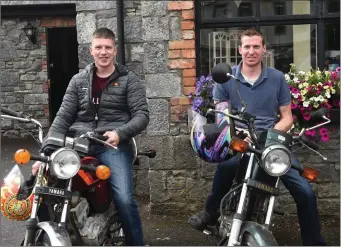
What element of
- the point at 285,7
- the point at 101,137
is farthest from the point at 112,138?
the point at 285,7

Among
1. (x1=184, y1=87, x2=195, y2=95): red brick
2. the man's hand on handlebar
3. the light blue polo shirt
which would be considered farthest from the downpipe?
(x1=184, y1=87, x2=195, y2=95): red brick

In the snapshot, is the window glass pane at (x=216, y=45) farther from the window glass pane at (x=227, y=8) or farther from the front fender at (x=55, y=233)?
the front fender at (x=55, y=233)

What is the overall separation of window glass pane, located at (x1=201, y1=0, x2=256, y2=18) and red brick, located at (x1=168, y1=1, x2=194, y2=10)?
0.28 m

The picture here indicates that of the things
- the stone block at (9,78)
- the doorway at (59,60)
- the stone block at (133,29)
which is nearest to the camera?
the stone block at (133,29)

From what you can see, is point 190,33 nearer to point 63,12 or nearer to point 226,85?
point 226,85

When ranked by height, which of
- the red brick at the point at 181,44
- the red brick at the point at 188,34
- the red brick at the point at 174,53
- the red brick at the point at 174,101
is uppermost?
the red brick at the point at 188,34

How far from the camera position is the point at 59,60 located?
36.8 feet

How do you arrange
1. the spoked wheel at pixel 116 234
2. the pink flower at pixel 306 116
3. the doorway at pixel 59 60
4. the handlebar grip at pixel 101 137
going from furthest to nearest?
the doorway at pixel 59 60 → the pink flower at pixel 306 116 → the spoked wheel at pixel 116 234 → the handlebar grip at pixel 101 137

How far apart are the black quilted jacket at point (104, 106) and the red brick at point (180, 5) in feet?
5.35

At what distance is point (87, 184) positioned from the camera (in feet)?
11.2

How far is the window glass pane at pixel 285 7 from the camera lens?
5.51 m

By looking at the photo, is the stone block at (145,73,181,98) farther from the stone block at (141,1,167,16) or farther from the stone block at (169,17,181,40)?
the stone block at (141,1,167,16)

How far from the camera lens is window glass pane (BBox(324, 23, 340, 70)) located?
5.46 metres

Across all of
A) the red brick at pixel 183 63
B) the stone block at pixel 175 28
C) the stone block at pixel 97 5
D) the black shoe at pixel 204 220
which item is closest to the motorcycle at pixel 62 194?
the black shoe at pixel 204 220
